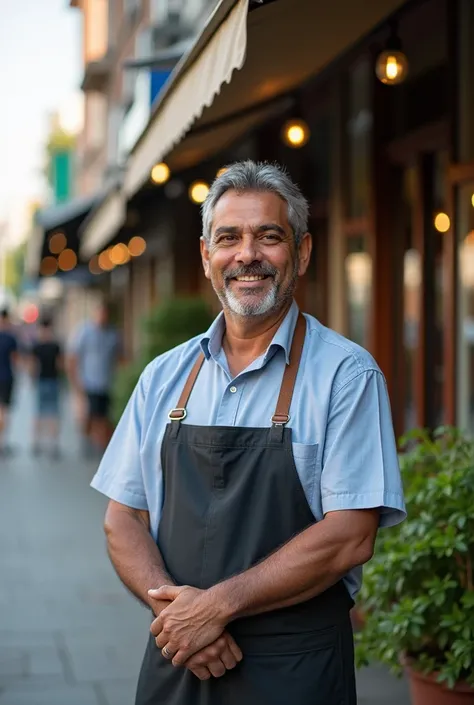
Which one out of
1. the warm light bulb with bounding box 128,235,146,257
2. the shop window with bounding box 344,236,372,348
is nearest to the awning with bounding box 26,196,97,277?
the warm light bulb with bounding box 128,235,146,257

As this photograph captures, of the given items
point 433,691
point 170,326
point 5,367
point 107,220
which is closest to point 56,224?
point 5,367

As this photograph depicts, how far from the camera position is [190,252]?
535 inches

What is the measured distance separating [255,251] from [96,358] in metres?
11.7

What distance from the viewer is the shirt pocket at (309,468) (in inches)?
106

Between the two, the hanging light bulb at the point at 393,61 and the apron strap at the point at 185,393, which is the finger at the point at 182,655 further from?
the hanging light bulb at the point at 393,61

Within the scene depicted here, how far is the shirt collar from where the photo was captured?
2852 mm

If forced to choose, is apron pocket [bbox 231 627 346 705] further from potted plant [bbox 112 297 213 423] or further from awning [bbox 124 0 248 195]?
potted plant [bbox 112 297 213 423]

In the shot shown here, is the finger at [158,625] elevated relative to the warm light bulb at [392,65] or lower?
lower

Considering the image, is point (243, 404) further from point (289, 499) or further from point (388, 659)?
point (388, 659)

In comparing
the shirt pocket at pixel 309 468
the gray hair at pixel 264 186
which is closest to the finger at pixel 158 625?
the shirt pocket at pixel 309 468

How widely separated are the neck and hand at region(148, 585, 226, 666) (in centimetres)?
63

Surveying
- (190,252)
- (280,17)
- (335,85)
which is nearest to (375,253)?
(335,85)

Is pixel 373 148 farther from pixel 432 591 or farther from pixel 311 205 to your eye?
pixel 432 591

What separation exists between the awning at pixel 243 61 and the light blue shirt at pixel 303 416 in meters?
1.01
